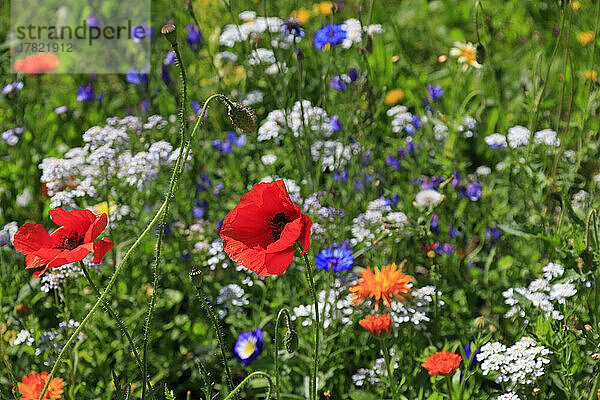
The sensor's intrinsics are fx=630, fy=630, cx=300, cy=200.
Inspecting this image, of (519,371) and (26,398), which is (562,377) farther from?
(26,398)

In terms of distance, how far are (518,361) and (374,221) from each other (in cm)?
56

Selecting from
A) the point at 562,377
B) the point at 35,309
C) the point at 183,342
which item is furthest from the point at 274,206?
the point at 35,309

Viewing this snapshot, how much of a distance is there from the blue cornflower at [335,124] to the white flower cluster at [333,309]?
627mm

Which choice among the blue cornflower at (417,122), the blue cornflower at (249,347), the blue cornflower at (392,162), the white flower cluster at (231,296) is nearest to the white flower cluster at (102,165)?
the white flower cluster at (231,296)

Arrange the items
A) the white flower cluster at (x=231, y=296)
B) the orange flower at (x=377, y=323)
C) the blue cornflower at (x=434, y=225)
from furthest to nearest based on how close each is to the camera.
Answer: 1. the blue cornflower at (x=434, y=225)
2. the white flower cluster at (x=231, y=296)
3. the orange flower at (x=377, y=323)

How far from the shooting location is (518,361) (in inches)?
51.9

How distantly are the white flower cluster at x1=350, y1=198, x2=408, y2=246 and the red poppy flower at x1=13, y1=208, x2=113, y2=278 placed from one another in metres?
0.76

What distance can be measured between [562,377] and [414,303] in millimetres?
369

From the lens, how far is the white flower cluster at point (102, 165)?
1.75 metres

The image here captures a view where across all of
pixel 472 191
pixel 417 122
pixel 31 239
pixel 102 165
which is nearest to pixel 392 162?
pixel 417 122

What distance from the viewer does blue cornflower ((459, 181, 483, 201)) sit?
1.93 metres

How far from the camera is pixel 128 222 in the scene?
1.97m

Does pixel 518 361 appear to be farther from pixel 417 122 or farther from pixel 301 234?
pixel 417 122

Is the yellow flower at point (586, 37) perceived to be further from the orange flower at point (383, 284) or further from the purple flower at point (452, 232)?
the orange flower at point (383, 284)
